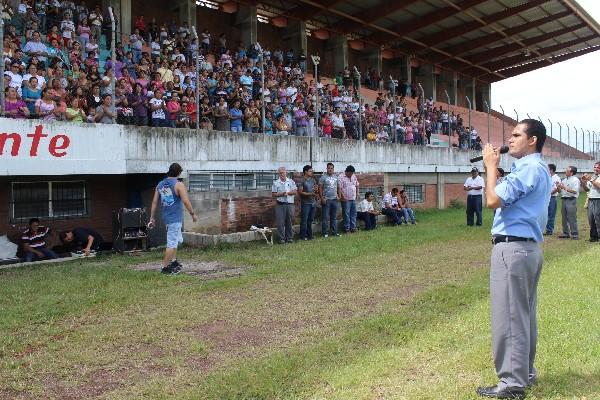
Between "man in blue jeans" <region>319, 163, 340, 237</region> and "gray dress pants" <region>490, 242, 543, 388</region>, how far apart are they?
10.3m

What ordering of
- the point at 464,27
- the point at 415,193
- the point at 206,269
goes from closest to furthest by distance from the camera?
the point at 206,269
the point at 415,193
the point at 464,27

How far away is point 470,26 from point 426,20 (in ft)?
12.2

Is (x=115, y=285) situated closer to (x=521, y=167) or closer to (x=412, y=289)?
(x=412, y=289)

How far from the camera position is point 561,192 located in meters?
13.3

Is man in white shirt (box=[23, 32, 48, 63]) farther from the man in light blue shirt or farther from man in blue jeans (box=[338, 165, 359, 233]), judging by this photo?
the man in light blue shirt

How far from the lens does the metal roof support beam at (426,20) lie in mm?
27125

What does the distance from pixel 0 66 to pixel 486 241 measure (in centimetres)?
1020

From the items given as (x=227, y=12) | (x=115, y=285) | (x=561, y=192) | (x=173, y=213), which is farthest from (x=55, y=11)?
(x=561, y=192)

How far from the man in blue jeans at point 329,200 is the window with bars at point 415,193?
6291 millimetres

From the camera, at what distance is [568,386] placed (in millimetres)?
3914

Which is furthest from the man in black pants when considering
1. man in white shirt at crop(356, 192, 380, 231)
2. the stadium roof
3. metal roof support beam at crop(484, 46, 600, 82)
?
metal roof support beam at crop(484, 46, 600, 82)

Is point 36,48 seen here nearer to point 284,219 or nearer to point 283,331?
point 284,219

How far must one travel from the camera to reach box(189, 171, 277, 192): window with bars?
12.6 meters

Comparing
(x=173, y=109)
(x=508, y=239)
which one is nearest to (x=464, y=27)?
(x=173, y=109)
